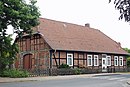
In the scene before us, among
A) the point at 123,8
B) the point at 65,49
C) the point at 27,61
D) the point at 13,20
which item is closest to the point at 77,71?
the point at 65,49

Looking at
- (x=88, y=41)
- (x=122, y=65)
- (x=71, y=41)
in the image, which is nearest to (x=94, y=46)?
(x=88, y=41)

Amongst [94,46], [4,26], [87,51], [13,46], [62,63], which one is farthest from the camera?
[94,46]

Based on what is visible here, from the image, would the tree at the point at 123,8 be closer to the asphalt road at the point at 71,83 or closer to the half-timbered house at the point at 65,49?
the asphalt road at the point at 71,83

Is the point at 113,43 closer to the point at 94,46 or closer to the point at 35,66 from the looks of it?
the point at 94,46

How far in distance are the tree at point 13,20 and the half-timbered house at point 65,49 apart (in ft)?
24.7

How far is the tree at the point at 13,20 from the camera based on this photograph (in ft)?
85.8

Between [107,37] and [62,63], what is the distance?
17.3 metres

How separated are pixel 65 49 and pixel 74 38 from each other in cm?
570

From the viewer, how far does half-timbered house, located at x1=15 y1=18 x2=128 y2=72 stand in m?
38.1

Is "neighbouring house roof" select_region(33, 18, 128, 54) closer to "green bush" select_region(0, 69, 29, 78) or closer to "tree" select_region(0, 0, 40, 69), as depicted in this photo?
"green bush" select_region(0, 69, 29, 78)

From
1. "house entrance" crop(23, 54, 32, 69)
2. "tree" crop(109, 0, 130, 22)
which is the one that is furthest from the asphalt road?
"house entrance" crop(23, 54, 32, 69)

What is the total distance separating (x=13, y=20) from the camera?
27094mm

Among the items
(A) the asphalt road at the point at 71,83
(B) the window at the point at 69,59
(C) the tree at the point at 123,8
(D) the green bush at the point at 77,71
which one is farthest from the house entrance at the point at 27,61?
(C) the tree at the point at 123,8

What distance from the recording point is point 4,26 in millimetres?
26625
